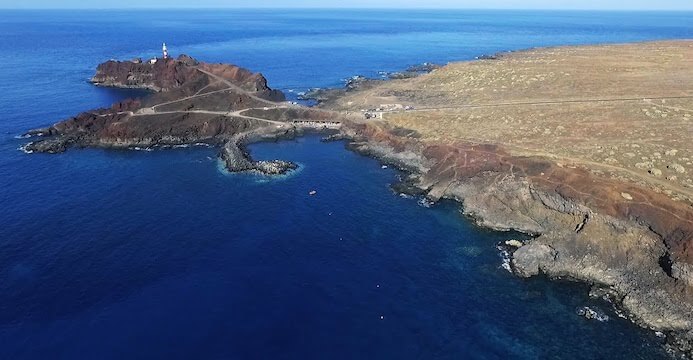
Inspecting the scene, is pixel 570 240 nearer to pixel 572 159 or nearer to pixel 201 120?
pixel 572 159

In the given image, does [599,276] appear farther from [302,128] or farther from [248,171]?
[302,128]

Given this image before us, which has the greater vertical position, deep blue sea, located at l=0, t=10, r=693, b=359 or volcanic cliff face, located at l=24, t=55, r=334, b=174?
volcanic cliff face, located at l=24, t=55, r=334, b=174

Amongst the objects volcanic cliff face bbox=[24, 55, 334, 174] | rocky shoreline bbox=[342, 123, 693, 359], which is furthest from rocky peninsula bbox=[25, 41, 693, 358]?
volcanic cliff face bbox=[24, 55, 334, 174]

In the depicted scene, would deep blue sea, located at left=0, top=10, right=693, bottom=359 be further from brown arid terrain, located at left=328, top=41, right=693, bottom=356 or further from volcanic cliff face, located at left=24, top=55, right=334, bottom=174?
volcanic cliff face, located at left=24, top=55, right=334, bottom=174

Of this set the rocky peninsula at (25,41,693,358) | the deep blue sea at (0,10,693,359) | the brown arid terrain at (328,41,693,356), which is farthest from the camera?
the rocky peninsula at (25,41,693,358)

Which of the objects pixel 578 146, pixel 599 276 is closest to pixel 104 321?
pixel 599 276
